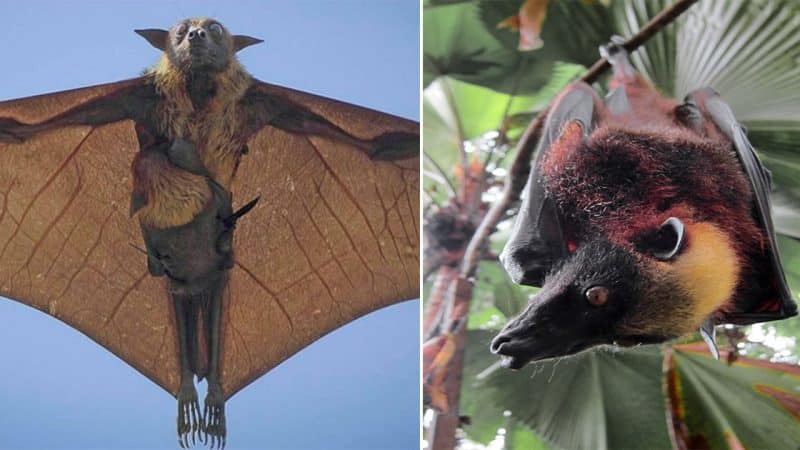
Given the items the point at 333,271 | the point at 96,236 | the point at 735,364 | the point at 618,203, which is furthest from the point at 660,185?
the point at 96,236

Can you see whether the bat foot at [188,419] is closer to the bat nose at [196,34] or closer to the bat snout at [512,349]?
the bat snout at [512,349]

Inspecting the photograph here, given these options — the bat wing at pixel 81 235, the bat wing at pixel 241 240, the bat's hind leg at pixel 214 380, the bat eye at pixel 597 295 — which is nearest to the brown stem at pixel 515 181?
the bat wing at pixel 241 240

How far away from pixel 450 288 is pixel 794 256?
46.5 inches

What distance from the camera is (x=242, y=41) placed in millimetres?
3617

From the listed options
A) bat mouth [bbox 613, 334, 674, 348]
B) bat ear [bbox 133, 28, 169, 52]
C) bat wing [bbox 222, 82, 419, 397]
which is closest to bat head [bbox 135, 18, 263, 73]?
bat ear [bbox 133, 28, 169, 52]

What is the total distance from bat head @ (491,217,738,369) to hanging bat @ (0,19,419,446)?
0.54 metres

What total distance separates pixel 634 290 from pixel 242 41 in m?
1.66

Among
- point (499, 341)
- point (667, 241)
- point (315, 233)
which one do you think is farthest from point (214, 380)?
point (667, 241)

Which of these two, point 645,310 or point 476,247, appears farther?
point 476,247

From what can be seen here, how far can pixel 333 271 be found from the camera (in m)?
3.64

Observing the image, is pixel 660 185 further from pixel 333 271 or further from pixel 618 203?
pixel 333 271

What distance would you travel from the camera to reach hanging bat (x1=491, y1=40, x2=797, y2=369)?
3281mm

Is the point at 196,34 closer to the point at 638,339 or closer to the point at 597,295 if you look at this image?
the point at 597,295

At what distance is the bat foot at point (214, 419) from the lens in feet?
11.6
